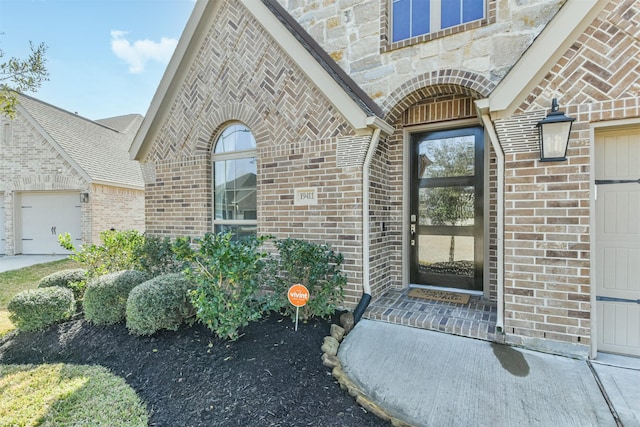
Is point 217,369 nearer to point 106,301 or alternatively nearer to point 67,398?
point 67,398

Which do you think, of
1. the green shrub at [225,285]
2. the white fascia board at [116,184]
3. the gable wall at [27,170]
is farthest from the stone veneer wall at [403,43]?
the gable wall at [27,170]

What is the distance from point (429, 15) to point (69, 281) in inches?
283

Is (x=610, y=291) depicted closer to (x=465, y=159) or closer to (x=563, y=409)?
(x=563, y=409)

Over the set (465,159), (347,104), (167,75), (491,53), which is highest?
(167,75)

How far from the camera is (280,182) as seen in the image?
471cm

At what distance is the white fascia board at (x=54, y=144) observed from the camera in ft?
35.8

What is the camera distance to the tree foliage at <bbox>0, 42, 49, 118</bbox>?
12.3ft

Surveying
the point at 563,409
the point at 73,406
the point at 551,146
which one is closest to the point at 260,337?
Answer: the point at 73,406

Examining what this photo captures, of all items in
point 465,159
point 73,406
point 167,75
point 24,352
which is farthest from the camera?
point 167,75

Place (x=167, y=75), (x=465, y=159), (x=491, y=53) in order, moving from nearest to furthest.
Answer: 1. (x=491, y=53)
2. (x=465, y=159)
3. (x=167, y=75)

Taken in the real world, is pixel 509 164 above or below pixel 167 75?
below

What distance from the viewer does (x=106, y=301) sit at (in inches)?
161

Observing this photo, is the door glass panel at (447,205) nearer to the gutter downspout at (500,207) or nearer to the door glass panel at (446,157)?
the door glass panel at (446,157)

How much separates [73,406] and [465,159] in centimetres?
554
